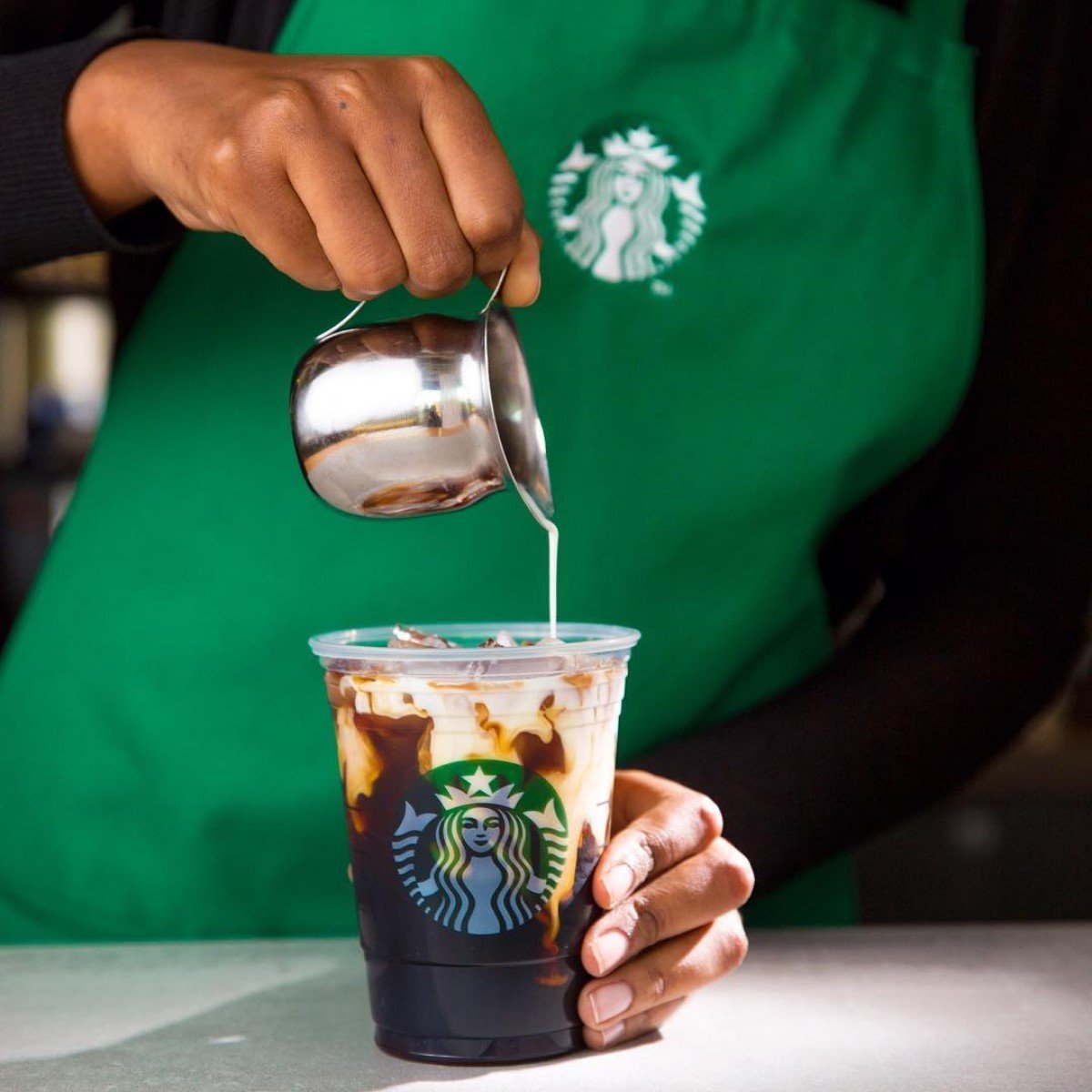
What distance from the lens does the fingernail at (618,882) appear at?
83 centimetres

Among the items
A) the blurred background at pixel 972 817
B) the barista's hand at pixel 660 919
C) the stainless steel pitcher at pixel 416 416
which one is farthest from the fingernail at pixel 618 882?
the blurred background at pixel 972 817

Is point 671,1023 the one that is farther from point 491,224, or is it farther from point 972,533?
point 972,533

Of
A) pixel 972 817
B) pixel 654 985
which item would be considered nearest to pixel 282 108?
pixel 654 985

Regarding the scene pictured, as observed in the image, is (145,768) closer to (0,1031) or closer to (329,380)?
(0,1031)

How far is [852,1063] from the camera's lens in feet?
2.68

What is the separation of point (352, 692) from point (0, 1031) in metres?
0.30

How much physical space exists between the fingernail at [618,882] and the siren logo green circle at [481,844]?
0.03m

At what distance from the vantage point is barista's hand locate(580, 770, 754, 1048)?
83cm

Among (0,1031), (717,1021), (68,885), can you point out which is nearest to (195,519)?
(68,885)

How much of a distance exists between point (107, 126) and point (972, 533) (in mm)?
806

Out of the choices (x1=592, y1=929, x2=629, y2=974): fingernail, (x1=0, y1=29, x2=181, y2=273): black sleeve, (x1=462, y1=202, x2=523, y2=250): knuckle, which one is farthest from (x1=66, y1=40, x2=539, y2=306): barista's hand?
(x1=592, y1=929, x2=629, y2=974): fingernail

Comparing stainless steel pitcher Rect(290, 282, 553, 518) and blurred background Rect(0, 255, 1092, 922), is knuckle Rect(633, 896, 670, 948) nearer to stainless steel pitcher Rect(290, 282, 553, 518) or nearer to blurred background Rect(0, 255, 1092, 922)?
stainless steel pitcher Rect(290, 282, 553, 518)

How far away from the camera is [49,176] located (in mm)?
971

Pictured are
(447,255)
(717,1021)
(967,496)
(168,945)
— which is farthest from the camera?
(967,496)
